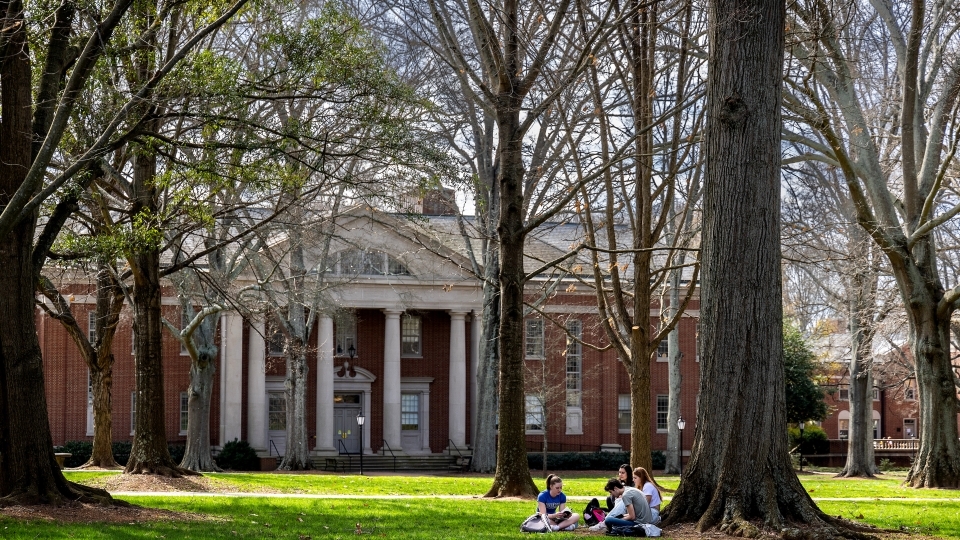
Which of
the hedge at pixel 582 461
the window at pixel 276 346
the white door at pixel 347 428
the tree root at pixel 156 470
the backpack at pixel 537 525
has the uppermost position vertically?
the window at pixel 276 346

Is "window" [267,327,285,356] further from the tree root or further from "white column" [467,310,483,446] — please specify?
the tree root

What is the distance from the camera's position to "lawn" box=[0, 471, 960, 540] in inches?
507

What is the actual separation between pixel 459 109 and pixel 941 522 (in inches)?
809

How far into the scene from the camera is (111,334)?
30.1 metres

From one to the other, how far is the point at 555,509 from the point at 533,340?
3583cm

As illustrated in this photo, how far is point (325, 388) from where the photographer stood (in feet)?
148

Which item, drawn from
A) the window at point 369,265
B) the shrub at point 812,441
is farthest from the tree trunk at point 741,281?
the shrub at point 812,441

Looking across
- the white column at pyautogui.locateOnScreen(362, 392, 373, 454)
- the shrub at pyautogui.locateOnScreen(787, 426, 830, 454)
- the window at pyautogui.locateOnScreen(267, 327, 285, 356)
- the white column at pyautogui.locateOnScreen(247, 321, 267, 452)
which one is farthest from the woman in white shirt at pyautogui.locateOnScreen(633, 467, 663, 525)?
the shrub at pyautogui.locateOnScreen(787, 426, 830, 454)

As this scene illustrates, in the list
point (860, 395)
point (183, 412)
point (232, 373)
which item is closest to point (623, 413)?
point (860, 395)

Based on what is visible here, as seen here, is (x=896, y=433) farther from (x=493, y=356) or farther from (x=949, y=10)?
(x=949, y=10)

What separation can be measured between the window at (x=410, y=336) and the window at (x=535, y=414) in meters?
5.38

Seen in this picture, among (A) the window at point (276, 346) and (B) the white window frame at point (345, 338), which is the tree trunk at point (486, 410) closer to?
(B) the white window frame at point (345, 338)

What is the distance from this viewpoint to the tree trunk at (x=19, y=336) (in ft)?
48.0

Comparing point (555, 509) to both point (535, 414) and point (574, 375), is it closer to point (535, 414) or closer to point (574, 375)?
point (535, 414)
